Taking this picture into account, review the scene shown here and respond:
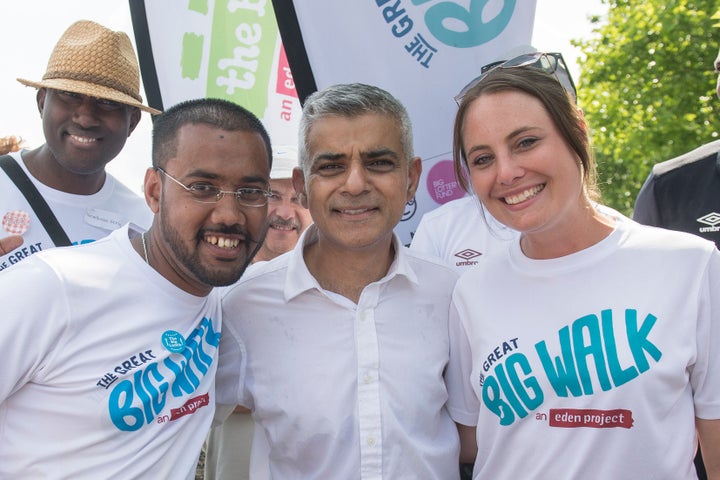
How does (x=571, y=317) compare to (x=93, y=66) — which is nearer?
(x=571, y=317)

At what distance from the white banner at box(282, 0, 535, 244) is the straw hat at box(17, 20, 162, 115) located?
0.86 m

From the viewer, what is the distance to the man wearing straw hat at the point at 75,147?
302 centimetres

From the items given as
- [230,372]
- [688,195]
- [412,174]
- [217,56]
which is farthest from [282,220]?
[688,195]

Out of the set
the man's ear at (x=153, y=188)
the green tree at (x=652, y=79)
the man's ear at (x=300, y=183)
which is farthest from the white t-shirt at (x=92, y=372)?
the green tree at (x=652, y=79)

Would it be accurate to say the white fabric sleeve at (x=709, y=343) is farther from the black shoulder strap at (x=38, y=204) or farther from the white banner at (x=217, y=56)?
the white banner at (x=217, y=56)

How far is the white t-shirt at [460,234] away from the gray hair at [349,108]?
775mm

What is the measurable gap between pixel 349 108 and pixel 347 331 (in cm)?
82

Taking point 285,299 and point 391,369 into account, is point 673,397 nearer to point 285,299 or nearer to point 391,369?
point 391,369

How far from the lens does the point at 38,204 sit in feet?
9.93

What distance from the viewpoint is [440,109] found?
3.29 m

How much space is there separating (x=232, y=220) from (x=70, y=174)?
1.34 metres

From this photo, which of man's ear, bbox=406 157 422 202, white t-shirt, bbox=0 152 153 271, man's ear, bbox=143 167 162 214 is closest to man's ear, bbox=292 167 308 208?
man's ear, bbox=406 157 422 202

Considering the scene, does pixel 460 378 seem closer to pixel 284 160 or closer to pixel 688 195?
pixel 688 195

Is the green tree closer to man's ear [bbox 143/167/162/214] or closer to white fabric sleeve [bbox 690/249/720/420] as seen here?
white fabric sleeve [bbox 690/249/720/420]
